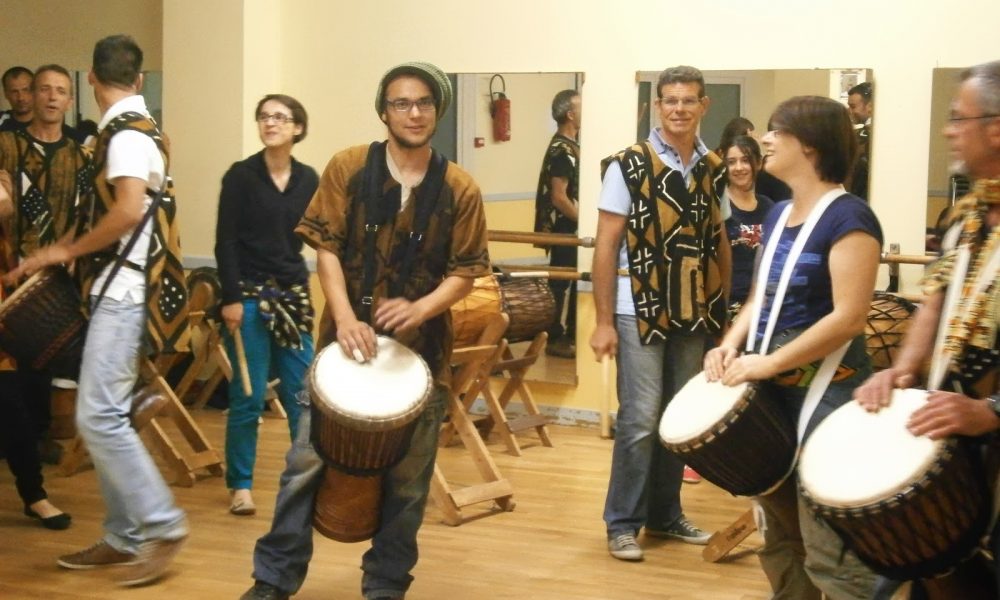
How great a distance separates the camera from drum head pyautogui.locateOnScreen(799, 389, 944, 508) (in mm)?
2709

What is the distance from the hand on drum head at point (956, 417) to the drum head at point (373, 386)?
1.33 metres

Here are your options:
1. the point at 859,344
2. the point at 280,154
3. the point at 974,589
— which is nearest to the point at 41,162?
the point at 280,154

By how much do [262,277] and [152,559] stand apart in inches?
51.8

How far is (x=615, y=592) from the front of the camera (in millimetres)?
4199

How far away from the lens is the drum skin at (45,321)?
4188 millimetres

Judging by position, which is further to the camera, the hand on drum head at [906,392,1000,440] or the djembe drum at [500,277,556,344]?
the djembe drum at [500,277,556,344]

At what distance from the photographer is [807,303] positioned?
3.23 metres

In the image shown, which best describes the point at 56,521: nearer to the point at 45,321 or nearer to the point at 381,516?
the point at 45,321

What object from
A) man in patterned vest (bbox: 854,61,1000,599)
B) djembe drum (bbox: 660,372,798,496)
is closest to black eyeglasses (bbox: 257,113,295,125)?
djembe drum (bbox: 660,372,798,496)

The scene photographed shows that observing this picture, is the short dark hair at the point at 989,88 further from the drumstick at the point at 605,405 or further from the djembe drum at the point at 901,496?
the drumstick at the point at 605,405

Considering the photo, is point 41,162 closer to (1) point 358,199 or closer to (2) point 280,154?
(2) point 280,154

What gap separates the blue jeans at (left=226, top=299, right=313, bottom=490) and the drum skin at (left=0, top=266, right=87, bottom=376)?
0.88 meters

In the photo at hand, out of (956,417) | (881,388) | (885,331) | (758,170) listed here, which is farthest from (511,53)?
(956,417)

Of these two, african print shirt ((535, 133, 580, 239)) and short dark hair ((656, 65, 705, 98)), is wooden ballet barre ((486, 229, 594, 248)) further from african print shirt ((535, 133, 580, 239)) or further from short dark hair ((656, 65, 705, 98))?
short dark hair ((656, 65, 705, 98))
